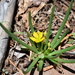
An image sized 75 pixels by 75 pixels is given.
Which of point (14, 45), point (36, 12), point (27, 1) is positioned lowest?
point (14, 45)

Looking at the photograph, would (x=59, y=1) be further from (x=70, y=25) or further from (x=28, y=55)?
(x=28, y=55)

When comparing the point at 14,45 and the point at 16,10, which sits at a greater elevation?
the point at 16,10

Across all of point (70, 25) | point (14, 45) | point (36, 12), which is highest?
point (36, 12)

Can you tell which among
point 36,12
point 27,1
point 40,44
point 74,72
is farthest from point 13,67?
point 27,1

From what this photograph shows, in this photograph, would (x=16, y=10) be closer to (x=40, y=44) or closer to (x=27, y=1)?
(x=27, y=1)

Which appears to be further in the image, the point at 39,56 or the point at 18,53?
the point at 18,53

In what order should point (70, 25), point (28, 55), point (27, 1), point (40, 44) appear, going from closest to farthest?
point (40, 44), point (28, 55), point (70, 25), point (27, 1)

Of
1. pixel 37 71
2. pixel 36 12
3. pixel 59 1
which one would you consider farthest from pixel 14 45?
pixel 59 1

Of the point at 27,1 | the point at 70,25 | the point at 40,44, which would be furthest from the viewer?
the point at 27,1

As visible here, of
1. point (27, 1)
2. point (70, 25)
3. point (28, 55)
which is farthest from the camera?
point (27, 1)
